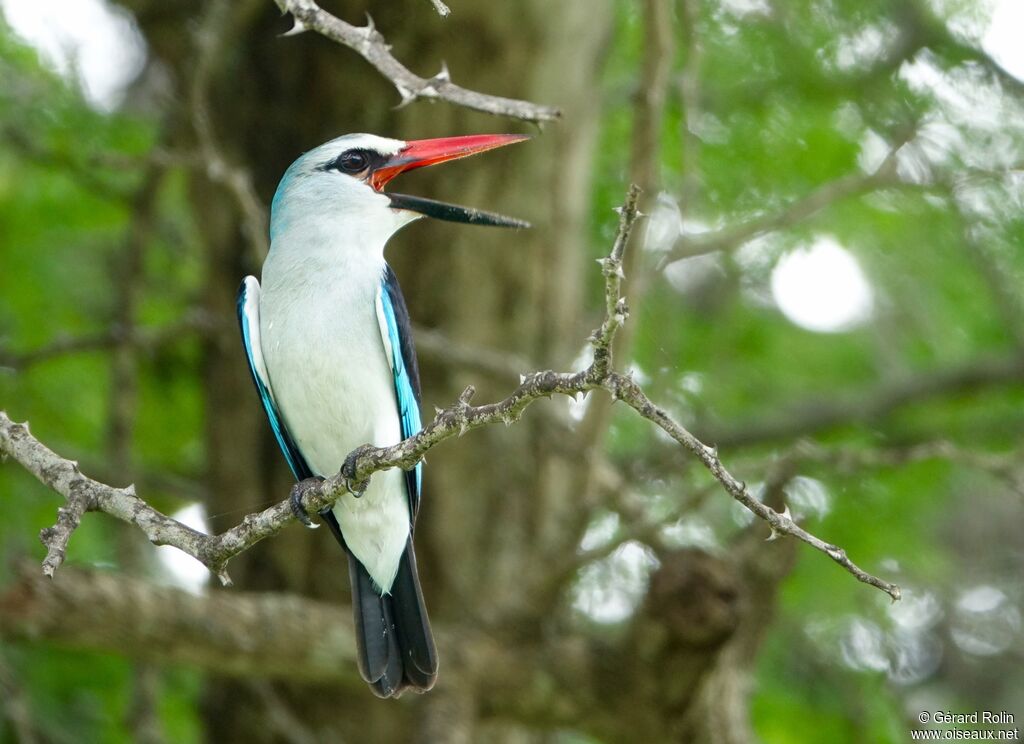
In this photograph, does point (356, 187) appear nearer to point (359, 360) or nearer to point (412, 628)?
point (359, 360)

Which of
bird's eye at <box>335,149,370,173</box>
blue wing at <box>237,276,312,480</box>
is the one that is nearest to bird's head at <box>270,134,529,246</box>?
bird's eye at <box>335,149,370,173</box>

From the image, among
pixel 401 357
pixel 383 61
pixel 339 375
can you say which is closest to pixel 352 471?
pixel 339 375

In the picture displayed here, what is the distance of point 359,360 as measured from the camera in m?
4.61

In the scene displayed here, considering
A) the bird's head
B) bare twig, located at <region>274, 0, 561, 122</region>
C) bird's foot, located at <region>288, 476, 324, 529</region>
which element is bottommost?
bird's foot, located at <region>288, 476, 324, 529</region>

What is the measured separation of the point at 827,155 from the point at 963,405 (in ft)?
5.73

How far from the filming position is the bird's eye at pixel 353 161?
5125 mm

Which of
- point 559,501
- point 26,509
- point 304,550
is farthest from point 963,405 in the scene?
point 26,509

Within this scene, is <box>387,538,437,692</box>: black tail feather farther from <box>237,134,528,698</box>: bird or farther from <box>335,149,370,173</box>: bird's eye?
<box>335,149,370,173</box>: bird's eye

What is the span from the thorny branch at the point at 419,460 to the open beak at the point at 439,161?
40.1 inches

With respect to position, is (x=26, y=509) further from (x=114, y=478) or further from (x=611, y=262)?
(x=611, y=262)

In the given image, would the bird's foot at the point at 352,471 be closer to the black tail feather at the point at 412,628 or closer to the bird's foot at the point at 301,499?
the bird's foot at the point at 301,499

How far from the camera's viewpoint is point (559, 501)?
729cm

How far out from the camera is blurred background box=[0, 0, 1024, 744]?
594cm

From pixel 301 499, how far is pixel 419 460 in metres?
0.69
